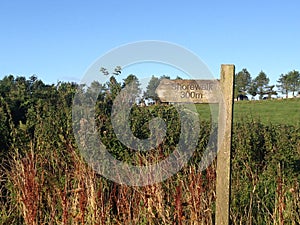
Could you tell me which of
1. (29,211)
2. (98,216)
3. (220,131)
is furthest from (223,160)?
(29,211)

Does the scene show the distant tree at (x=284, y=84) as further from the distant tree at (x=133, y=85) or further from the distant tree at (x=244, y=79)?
the distant tree at (x=133, y=85)

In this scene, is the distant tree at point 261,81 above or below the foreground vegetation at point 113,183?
above

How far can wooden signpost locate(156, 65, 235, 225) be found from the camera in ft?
12.0

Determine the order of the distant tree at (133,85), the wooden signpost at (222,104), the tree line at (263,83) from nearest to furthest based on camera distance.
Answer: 1. the wooden signpost at (222,104)
2. the distant tree at (133,85)
3. the tree line at (263,83)

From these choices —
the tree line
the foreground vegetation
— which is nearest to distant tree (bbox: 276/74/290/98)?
the tree line

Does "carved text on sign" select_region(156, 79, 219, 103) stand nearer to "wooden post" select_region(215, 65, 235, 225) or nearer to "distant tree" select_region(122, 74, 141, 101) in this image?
"wooden post" select_region(215, 65, 235, 225)

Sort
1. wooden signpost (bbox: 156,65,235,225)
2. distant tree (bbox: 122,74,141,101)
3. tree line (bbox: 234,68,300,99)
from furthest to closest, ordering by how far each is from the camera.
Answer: tree line (bbox: 234,68,300,99), distant tree (bbox: 122,74,141,101), wooden signpost (bbox: 156,65,235,225)

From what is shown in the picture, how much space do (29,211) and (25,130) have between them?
267cm

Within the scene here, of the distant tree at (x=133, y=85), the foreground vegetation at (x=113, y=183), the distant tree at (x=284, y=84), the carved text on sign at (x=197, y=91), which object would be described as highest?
the distant tree at (x=284, y=84)

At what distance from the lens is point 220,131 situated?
3670mm

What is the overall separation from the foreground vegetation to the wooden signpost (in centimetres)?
18

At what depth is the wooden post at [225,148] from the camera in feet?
12.0

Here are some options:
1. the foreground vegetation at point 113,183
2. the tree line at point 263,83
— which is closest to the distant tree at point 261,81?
the tree line at point 263,83

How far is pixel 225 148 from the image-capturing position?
→ 3.66 meters
